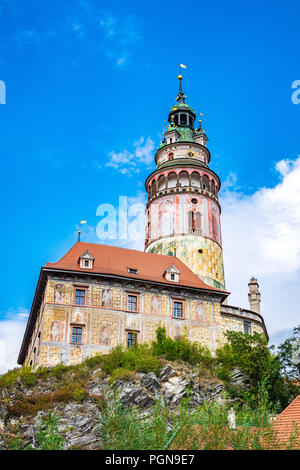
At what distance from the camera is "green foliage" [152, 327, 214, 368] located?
119ft

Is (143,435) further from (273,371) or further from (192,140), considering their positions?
(192,140)

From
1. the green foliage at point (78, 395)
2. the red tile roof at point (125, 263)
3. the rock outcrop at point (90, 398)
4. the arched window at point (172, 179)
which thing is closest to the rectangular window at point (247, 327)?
the red tile roof at point (125, 263)

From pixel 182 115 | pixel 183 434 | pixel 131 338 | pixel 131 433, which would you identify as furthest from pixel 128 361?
pixel 182 115

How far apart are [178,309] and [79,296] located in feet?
23.6

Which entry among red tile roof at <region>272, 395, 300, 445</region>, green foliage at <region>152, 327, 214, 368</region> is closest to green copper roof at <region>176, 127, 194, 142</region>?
green foliage at <region>152, 327, 214, 368</region>

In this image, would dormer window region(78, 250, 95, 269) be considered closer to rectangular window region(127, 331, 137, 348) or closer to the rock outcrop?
rectangular window region(127, 331, 137, 348)

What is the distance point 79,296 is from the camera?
120 ft

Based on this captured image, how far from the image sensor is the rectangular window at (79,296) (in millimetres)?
36406

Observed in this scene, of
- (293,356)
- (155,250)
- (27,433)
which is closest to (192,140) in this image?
(155,250)

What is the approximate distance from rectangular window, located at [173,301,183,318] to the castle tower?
8.58 m

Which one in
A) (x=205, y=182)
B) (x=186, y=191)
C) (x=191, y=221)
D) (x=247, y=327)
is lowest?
(x=247, y=327)

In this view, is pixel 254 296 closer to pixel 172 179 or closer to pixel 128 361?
pixel 172 179

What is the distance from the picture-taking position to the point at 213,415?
1789cm
